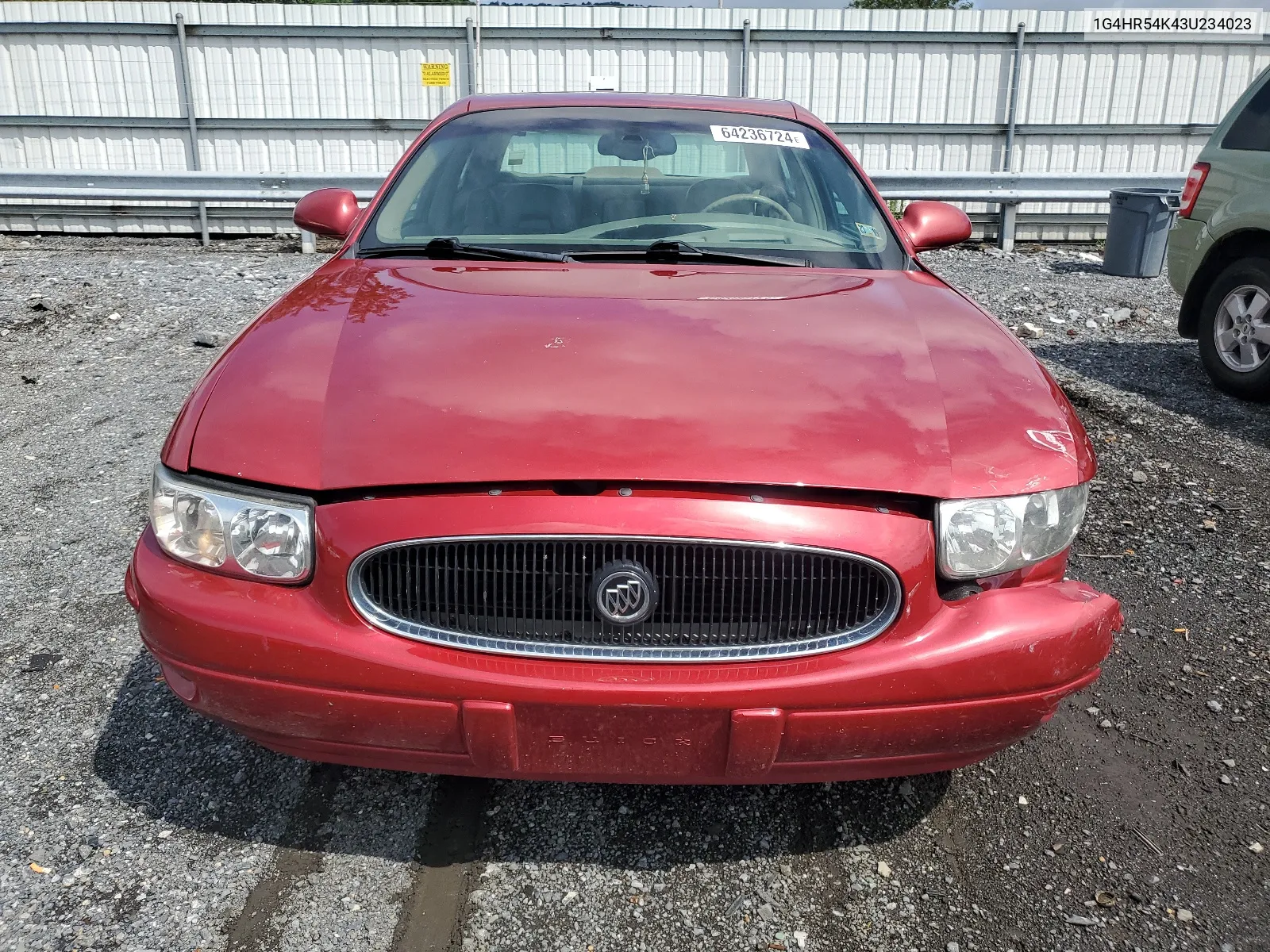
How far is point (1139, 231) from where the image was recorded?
30.3ft

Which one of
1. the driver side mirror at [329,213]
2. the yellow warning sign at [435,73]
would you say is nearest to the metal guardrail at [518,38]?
the yellow warning sign at [435,73]

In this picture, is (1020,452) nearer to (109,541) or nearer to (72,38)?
(109,541)

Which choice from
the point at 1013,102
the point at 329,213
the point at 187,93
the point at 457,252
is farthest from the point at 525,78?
the point at 457,252

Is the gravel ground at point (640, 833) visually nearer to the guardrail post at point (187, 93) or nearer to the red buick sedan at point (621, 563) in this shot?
the red buick sedan at point (621, 563)

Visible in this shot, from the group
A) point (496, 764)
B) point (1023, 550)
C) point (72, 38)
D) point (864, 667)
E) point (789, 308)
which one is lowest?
point (496, 764)

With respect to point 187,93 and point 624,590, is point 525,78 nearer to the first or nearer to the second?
point 187,93

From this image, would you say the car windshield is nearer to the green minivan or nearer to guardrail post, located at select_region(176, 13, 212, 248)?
the green minivan

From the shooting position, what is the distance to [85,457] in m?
4.80

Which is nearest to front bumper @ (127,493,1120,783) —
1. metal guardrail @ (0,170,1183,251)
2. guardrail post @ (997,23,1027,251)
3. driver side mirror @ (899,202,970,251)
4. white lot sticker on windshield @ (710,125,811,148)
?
driver side mirror @ (899,202,970,251)

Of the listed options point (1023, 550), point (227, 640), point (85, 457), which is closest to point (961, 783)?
point (1023, 550)

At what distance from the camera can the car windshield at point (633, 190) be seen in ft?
10.2

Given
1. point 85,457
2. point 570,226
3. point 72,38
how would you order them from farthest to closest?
point 72,38 → point 85,457 → point 570,226

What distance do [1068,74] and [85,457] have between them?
12.3 metres

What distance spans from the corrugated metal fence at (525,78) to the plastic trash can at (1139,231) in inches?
119
